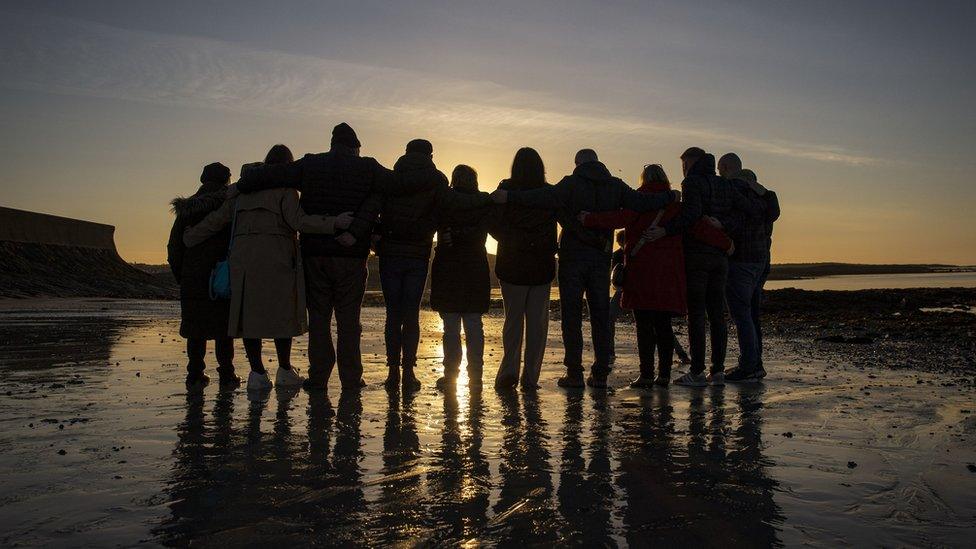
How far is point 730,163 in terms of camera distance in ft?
26.5

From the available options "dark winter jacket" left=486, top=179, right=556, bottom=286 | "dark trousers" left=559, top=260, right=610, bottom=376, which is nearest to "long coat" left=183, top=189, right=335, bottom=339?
"dark winter jacket" left=486, top=179, right=556, bottom=286

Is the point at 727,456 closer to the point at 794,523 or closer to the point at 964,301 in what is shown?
the point at 794,523

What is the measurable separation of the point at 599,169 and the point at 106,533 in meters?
5.47

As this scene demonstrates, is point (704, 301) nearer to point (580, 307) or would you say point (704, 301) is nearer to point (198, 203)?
point (580, 307)

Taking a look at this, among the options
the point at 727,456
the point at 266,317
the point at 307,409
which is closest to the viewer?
the point at 727,456

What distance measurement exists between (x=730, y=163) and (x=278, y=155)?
14.6 ft

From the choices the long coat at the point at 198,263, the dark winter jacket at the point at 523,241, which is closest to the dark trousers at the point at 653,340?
the dark winter jacket at the point at 523,241

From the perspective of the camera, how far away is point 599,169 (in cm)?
746

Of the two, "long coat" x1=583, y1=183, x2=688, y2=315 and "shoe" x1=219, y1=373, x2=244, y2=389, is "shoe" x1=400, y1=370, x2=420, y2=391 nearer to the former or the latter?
"shoe" x1=219, y1=373, x2=244, y2=389

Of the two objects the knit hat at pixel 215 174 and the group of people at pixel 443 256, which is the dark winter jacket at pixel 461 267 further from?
the knit hat at pixel 215 174

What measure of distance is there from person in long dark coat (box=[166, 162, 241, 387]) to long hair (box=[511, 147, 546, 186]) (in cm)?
264

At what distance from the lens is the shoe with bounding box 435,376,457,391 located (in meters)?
7.04

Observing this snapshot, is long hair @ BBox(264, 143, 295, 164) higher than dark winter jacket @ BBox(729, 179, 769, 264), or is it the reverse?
long hair @ BBox(264, 143, 295, 164)

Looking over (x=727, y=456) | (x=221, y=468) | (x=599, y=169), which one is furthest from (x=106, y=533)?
(x=599, y=169)
